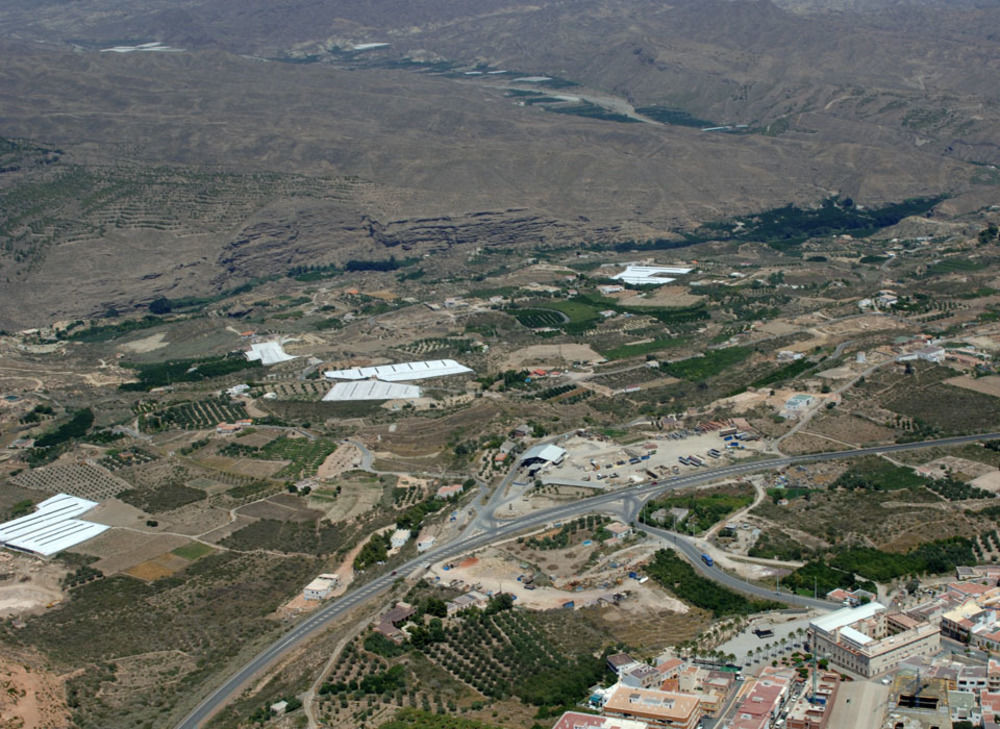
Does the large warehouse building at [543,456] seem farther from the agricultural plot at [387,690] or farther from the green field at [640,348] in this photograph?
the green field at [640,348]

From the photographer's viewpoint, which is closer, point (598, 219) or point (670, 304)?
point (670, 304)

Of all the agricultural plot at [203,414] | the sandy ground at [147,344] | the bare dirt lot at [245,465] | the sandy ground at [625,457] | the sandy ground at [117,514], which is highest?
the sandy ground at [625,457]

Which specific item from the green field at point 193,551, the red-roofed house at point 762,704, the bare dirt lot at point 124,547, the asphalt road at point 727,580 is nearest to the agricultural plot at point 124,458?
the bare dirt lot at point 124,547

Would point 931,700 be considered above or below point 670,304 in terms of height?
above

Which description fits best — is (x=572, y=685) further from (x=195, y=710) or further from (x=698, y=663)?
(x=195, y=710)

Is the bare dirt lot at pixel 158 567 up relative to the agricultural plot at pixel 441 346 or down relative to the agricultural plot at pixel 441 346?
up

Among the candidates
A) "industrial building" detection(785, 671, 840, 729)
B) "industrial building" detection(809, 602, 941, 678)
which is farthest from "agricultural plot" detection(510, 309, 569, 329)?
"industrial building" detection(785, 671, 840, 729)

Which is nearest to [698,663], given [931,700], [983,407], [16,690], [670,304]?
[931,700]
